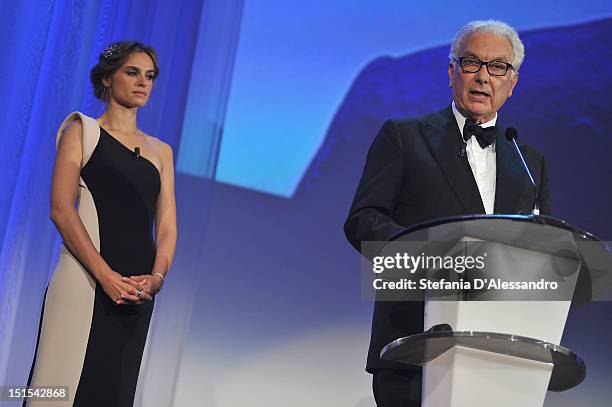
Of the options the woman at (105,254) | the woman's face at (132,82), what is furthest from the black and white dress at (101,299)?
the woman's face at (132,82)

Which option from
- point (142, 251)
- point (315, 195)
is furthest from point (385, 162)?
point (315, 195)

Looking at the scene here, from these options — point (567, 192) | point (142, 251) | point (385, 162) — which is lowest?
point (142, 251)

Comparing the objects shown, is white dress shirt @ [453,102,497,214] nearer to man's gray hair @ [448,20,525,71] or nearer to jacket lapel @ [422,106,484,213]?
jacket lapel @ [422,106,484,213]

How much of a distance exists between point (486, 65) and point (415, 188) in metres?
0.39

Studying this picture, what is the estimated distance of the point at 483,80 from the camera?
6.55 ft

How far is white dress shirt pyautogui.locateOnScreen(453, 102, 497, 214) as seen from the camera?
6.25ft

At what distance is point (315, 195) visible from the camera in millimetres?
3643

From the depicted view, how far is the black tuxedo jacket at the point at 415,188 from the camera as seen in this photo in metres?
1.78

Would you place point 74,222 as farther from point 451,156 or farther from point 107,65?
point 451,156

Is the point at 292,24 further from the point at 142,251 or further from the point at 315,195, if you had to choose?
the point at 142,251

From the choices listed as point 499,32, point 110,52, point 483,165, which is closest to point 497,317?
A: point 483,165

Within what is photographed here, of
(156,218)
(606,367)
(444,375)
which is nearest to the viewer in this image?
(444,375)

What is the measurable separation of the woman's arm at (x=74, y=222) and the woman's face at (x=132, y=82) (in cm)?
24

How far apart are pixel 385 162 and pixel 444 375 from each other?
2.13 ft
